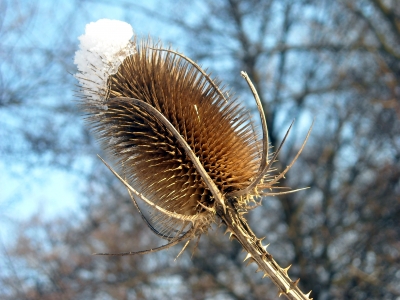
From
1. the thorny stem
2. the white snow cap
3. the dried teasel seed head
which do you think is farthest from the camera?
the dried teasel seed head

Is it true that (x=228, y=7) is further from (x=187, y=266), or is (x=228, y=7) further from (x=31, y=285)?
(x=31, y=285)

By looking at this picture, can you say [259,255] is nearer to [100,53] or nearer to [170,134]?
[170,134]

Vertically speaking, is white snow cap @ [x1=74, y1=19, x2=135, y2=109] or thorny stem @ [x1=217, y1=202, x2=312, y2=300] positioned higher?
white snow cap @ [x1=74, y1=19, x2=135, y2=109]

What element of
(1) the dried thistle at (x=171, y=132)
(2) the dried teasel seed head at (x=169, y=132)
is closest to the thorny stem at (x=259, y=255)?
(1) the dried thistle at (x=171, y=132)

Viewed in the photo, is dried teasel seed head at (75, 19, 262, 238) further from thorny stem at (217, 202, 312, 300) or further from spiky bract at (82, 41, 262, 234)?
thorny stem at (217, 202, 312, 300)

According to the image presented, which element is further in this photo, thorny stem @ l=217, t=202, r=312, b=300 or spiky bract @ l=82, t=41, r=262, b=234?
spiky bract @ l=82, t=41, r=262, b=234

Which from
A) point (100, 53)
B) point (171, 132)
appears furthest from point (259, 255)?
point (100, 53)

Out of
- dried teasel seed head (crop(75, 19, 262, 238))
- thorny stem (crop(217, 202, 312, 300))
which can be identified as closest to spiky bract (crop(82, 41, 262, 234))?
dried teasel seed head (crop(75, 19, 262, 238))
